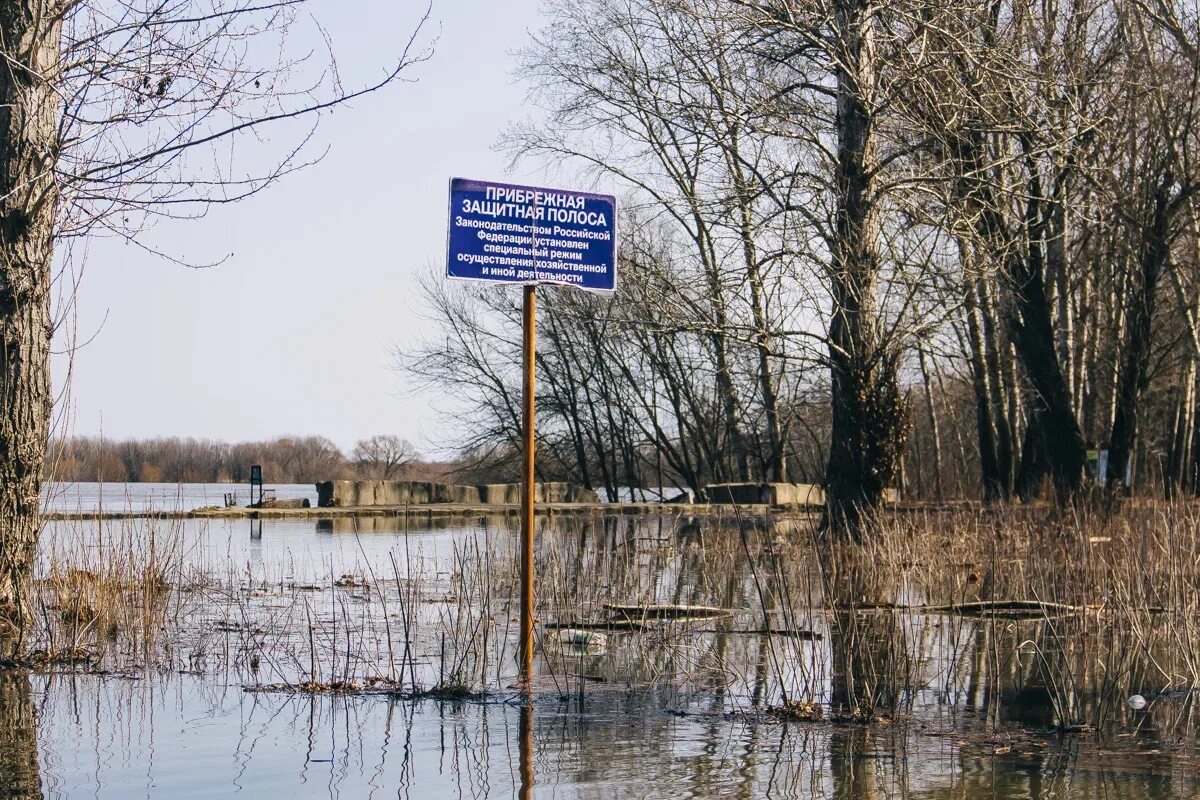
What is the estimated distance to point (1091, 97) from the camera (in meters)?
21.3

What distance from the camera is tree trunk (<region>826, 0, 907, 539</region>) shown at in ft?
51.5

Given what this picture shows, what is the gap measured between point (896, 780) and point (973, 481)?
179 ft

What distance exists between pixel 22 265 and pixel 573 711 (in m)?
4.76

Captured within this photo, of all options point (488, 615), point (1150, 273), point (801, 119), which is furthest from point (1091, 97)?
point (488, 615)

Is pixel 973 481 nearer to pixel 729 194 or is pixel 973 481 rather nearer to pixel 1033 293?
pixel 1033 293

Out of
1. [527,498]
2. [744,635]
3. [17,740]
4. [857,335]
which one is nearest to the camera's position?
[17,740]

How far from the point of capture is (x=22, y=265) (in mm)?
8844

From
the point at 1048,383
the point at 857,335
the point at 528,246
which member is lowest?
the point at 528,246

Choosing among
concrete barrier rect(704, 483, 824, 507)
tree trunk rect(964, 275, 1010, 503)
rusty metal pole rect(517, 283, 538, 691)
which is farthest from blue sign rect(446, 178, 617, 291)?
concrete barrier rect(704, 483, 824, 507)

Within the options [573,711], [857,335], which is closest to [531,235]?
[573,711]

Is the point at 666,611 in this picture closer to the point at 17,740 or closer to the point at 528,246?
the point at 528,246

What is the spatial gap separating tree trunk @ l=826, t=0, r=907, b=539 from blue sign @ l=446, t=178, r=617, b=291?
7.72 metres

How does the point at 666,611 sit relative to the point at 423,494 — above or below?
below

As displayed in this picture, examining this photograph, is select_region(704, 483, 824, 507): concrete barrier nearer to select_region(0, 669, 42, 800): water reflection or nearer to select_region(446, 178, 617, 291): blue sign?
select_region(446, 178, 617, 291): blue sign
